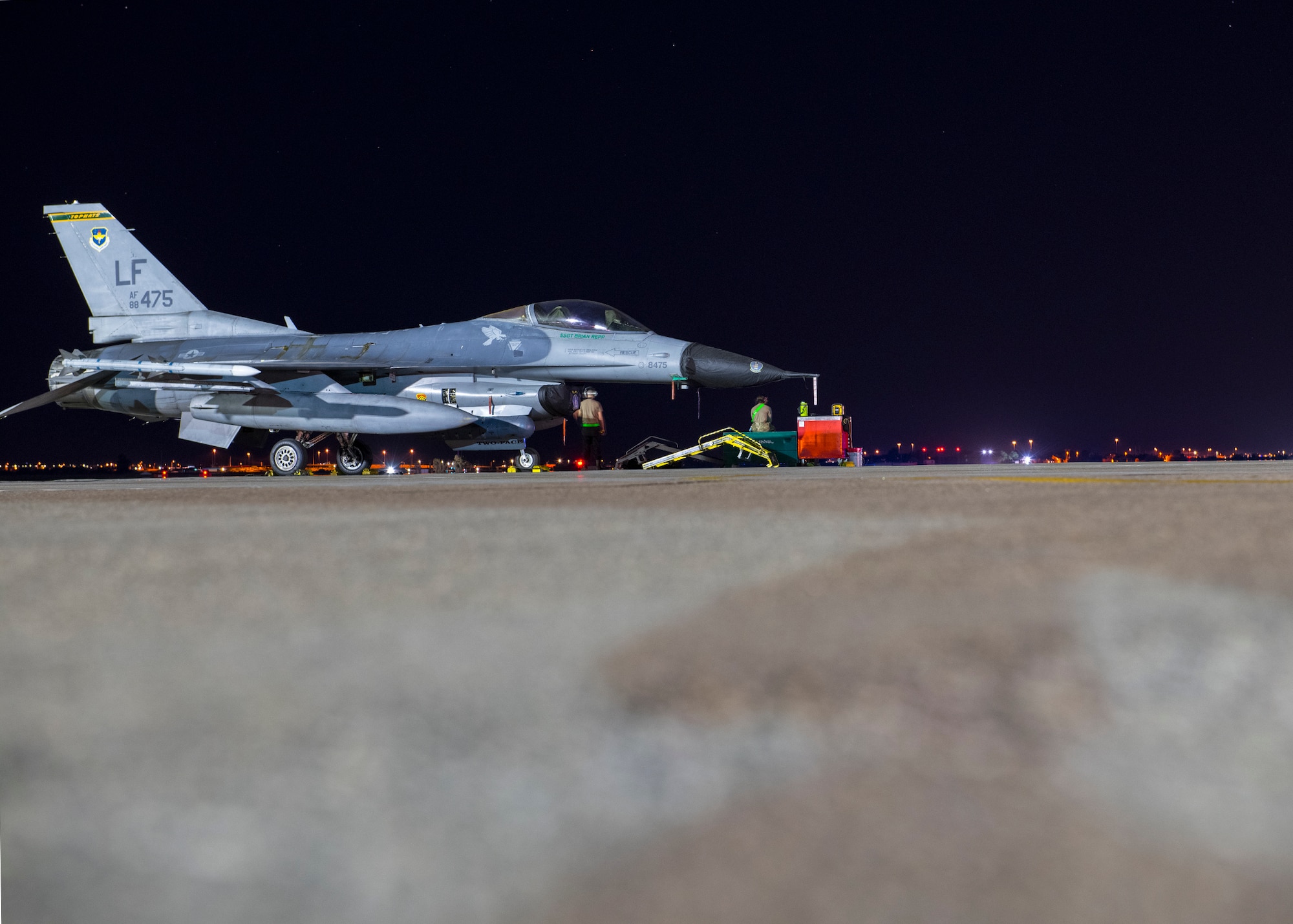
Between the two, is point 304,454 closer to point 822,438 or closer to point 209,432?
point 209,432

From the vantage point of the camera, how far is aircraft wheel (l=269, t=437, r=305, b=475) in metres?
11.2

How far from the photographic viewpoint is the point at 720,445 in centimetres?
1255

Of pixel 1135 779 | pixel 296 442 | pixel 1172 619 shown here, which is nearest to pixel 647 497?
A: pixel 1172 619

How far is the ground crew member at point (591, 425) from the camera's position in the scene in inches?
501

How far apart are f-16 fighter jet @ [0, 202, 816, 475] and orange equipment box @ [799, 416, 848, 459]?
6.55 feet

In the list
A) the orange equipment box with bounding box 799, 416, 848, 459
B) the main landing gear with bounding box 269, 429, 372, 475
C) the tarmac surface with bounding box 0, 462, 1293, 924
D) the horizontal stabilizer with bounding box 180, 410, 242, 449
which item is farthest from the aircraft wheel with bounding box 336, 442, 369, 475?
the tarmac surface with bounding box 0, 462, 1293, 924

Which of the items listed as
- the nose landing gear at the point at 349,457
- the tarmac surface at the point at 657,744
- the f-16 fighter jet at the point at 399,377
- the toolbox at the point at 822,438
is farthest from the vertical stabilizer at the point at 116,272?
the tarmac surface at the point at 657,744

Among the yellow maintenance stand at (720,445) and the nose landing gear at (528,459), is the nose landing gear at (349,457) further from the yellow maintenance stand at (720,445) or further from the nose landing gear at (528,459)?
the yellow maintenance stand at (720,445)

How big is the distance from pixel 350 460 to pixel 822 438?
6.32 metres

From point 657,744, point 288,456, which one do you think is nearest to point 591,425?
point 288,456

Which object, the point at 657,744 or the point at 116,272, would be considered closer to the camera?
the point at 657,744

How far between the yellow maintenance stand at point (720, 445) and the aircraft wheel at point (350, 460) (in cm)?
365

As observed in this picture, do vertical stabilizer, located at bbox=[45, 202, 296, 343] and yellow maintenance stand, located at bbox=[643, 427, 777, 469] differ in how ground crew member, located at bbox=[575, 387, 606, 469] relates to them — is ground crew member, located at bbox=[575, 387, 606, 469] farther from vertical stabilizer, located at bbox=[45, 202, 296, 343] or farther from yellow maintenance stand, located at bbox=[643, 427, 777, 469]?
vertical stabilizer, located at bbox=[45, 202, 296, 343]

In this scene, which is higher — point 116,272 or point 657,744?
point 116,272
